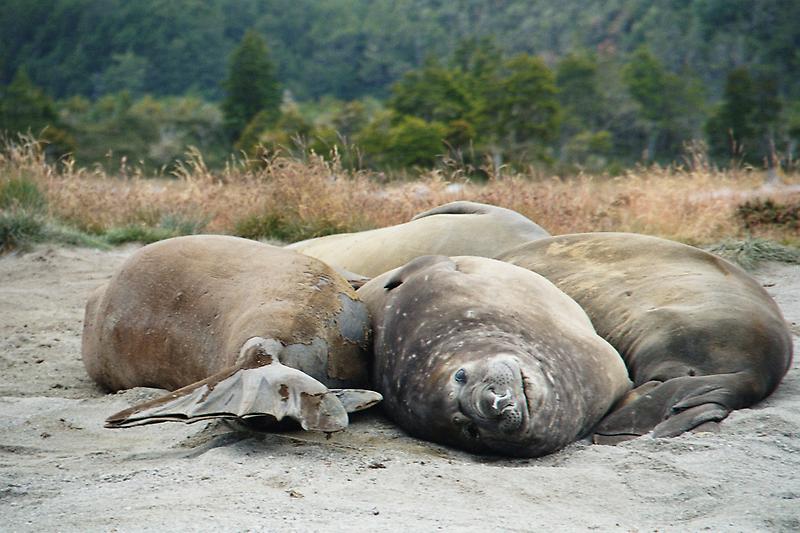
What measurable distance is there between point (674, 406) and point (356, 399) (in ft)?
4.32

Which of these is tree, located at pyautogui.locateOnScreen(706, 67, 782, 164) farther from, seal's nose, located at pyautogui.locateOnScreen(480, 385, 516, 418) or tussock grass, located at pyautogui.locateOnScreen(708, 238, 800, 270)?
seal's nose, located at pyautogui.locateOnScreen(480, 385, 516, 418)

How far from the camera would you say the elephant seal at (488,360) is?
11.5 feet

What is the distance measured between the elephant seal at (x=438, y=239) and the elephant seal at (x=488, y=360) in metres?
1.29

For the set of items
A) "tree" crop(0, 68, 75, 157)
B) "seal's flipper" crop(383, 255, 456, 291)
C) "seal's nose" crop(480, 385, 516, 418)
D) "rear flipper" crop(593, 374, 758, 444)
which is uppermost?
"seal's flipper" crop(383, 255, 456, 291)

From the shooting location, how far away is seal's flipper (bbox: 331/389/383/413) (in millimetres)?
3627

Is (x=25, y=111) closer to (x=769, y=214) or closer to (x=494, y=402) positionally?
(x=769, y=214)

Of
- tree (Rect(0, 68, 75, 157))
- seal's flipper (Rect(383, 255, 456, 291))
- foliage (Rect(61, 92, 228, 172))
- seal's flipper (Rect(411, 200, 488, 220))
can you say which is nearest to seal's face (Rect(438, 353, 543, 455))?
seal's flipper (Rect(383, 255, 456, 291))

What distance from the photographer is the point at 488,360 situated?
138 inches

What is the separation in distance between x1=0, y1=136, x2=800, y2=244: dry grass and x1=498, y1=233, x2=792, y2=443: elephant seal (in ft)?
11.2

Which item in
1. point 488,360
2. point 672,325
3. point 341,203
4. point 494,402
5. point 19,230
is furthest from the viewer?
point 341,203

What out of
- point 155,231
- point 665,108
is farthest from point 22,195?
point 665,108

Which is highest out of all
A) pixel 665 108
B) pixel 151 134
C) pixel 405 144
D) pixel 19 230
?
pixel 19 230

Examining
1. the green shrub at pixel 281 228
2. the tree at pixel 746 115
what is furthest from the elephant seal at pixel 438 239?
the tree at pixel 746 115

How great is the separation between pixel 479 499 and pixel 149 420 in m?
1.18
